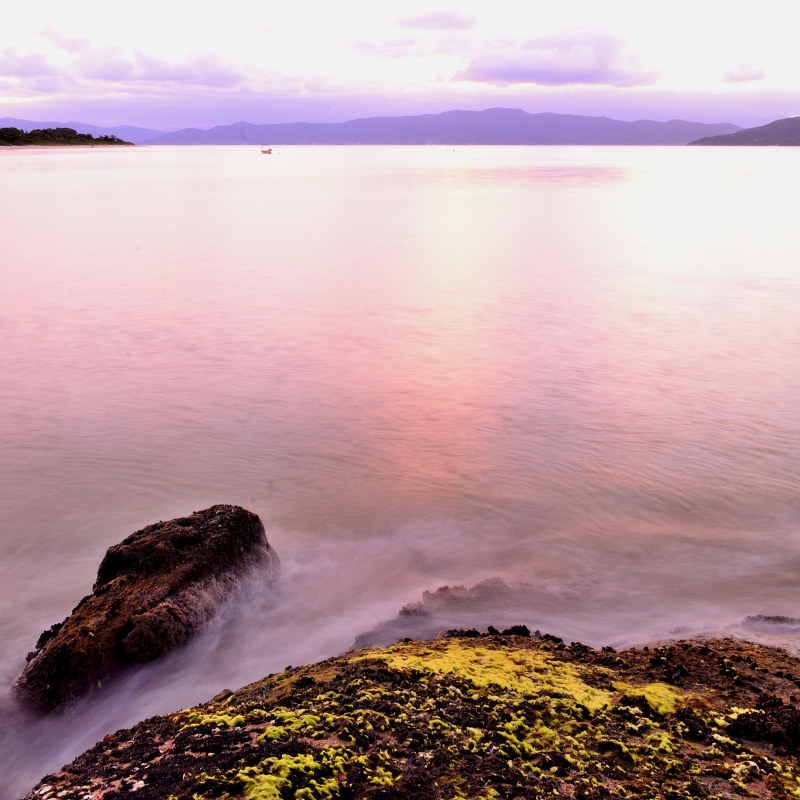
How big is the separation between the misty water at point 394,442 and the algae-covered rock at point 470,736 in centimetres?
136

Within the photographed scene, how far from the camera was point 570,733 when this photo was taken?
459 centimetres

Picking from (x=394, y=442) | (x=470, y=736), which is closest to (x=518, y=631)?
(x=470, y=736)

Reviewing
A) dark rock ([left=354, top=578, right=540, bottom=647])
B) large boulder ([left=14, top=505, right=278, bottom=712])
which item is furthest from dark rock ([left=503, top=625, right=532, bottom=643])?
large boulder ([left=14, top=505, right=278, bottom=712])

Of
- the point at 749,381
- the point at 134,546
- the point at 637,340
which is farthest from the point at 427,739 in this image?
the point at 637,340

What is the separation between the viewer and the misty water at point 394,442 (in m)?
7.38

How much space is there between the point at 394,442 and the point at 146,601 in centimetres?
587

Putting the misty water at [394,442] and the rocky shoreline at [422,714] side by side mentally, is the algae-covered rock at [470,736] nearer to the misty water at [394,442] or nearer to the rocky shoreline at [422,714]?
the rocky shoreline at [422,714]

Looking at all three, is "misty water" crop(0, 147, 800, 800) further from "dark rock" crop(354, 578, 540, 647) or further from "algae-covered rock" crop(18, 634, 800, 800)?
"algae-covered rock" crop(18, 634, 800, 800)

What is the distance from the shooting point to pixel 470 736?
4406 millimetres

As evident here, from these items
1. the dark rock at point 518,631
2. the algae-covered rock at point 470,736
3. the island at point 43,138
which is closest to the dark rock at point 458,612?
the dark rock at point 518,631

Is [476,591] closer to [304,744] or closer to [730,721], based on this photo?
[730,721]

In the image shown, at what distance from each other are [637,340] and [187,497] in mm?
12026

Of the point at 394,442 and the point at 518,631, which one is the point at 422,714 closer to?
the point at 518,631

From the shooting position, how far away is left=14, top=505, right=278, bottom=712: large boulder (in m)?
6.09
